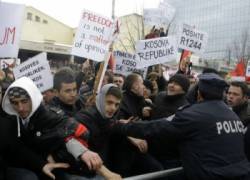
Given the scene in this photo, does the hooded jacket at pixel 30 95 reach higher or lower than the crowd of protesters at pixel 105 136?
higher

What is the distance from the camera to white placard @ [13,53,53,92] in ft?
16.7

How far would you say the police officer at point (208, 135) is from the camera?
12.0 ft

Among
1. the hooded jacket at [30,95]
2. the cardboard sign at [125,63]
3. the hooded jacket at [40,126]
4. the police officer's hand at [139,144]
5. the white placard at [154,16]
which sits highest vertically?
the white placard at [154,16]

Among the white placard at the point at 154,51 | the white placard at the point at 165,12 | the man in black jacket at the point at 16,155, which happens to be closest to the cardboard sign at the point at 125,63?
the white placard at the point at 154,51

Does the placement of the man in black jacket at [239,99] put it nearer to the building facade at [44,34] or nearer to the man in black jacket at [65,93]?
the man in black jacket at [65,93]

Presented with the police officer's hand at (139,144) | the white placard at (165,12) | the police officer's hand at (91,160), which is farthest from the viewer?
the white placard at (165,12)

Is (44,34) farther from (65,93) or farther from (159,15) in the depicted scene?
(65,93)

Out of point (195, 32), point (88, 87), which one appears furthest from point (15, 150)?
point (195, 32)

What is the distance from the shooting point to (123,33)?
37.0 metres

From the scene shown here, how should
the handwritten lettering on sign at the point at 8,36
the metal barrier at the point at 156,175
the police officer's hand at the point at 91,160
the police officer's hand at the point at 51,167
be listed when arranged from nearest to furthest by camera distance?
1. the police officer's hand at the point at 91,160
2. the police officer's hand at the point at 51,167
3. the metal barrier at the point at 156,175
4. the handwritten lettering on sign at the point at 8,36

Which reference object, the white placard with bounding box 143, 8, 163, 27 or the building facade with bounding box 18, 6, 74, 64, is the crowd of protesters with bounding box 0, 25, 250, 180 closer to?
the white placard with bounding box 143, 8, 163, 27

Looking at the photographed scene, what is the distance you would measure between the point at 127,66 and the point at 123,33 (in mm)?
29860

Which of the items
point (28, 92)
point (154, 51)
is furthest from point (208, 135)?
point (154, 51)

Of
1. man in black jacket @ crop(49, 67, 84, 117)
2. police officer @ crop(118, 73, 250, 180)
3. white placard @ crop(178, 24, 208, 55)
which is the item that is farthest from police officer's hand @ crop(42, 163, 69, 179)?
white placard @ crop(178, 24, 208, 55)
